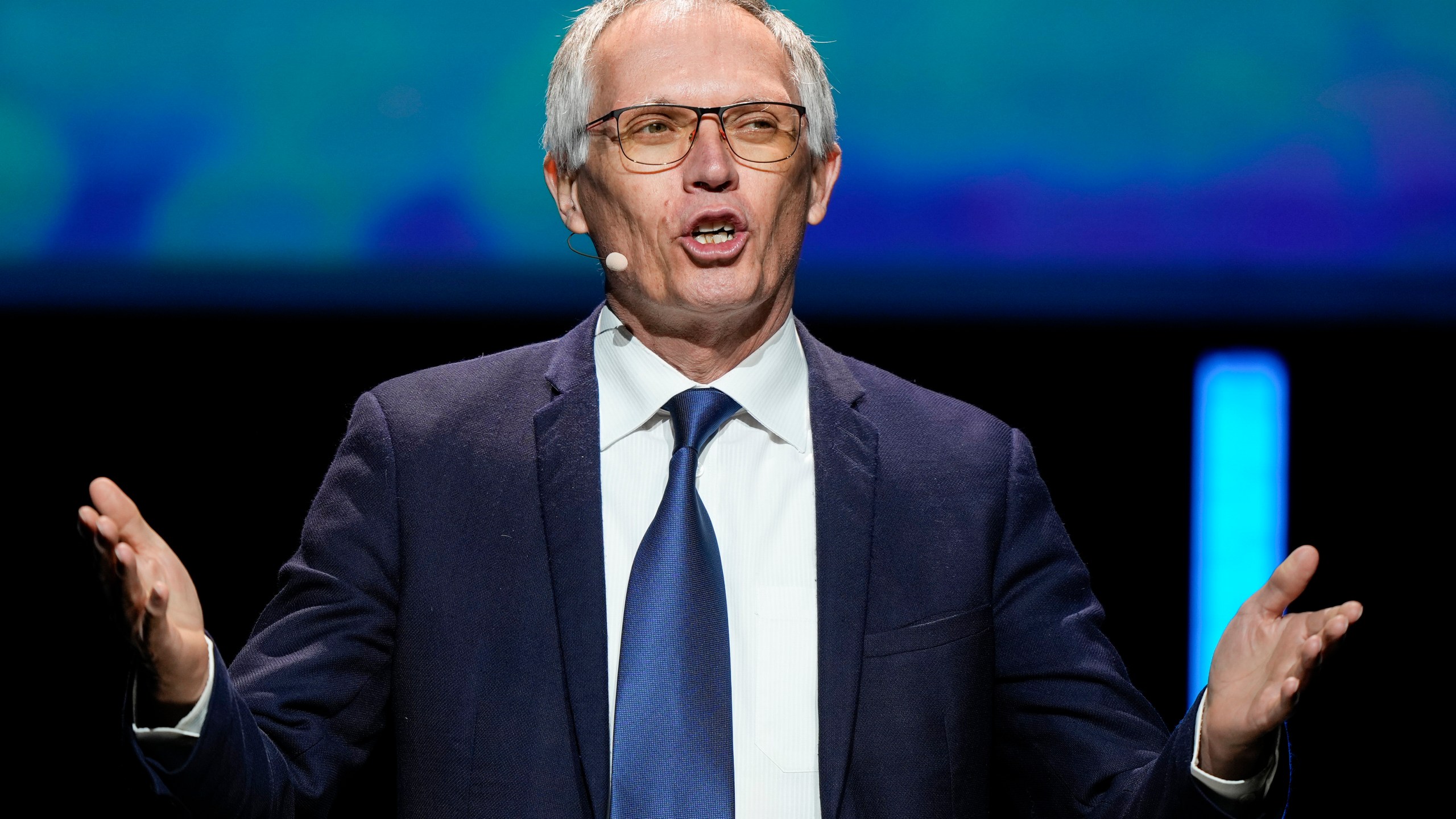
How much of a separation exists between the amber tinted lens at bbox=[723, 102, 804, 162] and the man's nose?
0.02 metres

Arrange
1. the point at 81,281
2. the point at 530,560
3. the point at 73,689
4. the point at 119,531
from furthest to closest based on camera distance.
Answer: the point at 73,689
the point at 81,281
the point at 530,560
the point at 119,531

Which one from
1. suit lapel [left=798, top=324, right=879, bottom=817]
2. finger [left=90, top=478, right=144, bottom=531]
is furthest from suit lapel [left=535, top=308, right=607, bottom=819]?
finger [left=90, top=478, right=144, bottom=531]

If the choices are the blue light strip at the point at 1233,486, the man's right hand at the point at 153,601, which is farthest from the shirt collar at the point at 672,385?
the blue light strip at the point at 1233,486

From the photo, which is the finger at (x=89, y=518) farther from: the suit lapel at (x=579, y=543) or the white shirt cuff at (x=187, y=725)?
the suit lapel at (x=579, y=543)

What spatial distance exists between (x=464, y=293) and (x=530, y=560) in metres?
1.16

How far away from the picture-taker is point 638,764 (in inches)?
56.7

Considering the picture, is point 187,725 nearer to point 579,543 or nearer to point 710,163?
point 579,543

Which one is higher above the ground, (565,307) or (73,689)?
(565,307)

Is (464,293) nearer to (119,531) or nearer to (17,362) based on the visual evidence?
(17,362)

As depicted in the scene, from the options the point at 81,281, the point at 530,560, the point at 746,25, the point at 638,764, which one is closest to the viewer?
the point at 638,764

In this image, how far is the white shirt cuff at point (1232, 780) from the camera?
4.57 feet

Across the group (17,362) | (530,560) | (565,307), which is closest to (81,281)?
(17,362)

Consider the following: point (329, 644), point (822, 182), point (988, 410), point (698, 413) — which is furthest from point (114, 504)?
point (988, 410)

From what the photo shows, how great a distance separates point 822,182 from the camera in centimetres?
179
